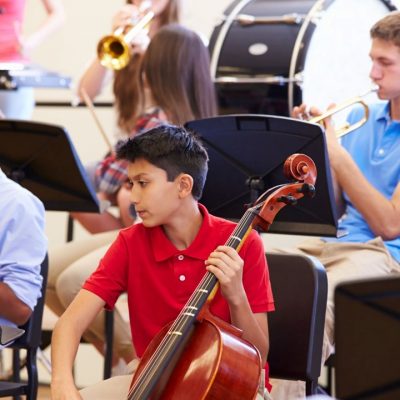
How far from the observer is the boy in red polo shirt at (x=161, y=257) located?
2.09 metres

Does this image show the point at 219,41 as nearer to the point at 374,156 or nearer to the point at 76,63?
the point at 374,156

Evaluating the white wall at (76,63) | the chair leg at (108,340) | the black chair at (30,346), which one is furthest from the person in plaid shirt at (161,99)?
the white wall at (76,63)

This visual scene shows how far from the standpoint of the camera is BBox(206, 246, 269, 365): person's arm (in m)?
1.91

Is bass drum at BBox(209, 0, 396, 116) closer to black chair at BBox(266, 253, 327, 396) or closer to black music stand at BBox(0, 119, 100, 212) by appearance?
black music stand at BBox(0, 119, 100, 212)

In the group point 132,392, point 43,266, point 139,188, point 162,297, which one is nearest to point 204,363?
point 132,392

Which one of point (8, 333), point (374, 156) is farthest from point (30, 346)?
point (374, 156)

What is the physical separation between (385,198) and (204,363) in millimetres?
1172

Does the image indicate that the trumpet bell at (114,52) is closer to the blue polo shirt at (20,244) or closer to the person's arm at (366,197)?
the person's arm at (366,197)

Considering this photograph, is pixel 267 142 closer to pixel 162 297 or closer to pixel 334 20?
pixel 162 297

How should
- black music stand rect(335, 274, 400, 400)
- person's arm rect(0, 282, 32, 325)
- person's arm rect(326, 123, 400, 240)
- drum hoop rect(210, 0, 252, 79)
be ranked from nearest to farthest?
black music stand rect(335, 274, 400, 400) < person's arm rect(0, 282, 32, 325) < person's arm rect(326, 123, 400, 240) < drum hoop rect(210, 0, 252, 79)

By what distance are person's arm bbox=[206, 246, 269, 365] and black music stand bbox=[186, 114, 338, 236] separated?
23.7 inches

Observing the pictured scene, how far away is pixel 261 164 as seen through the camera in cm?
266

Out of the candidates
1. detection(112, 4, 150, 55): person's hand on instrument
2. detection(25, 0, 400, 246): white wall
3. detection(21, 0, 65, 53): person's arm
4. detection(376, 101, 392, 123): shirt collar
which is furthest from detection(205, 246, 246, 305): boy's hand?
detection(25, 0, 400, 246): white wall

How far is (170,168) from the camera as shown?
216cm
